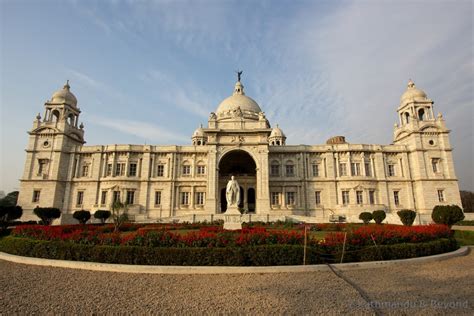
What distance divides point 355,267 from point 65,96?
4674 centimetres

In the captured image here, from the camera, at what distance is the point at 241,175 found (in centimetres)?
3978

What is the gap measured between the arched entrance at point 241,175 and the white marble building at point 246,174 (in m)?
0.21

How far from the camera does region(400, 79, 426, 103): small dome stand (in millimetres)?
39838

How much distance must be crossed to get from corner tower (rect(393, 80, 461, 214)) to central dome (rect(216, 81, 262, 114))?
81.1 ft

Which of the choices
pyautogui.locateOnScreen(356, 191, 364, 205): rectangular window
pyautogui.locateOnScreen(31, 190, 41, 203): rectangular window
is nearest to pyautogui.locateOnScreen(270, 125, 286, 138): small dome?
pyautogui.locateOnScreen(356, 191, 364, 205): rectangular window

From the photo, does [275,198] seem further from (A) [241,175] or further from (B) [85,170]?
(B) [85,170]

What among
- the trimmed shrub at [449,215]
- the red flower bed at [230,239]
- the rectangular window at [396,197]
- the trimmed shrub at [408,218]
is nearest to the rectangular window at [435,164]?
the rectangular window at [396,197]

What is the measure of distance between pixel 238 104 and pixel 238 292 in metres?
43.1

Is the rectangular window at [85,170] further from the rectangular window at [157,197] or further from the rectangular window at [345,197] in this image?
the rectangular window at [345,197]

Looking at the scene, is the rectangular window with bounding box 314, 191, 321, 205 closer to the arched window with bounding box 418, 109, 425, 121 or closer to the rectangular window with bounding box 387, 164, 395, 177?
the rectangular window with bounding box 387, 164, 395, 177

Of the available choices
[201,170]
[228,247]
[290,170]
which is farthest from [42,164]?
[228,247]

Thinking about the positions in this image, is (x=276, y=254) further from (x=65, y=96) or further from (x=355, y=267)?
(x=65, y=96)

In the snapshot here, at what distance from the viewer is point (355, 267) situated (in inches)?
366

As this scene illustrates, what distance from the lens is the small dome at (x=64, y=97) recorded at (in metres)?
40.3
